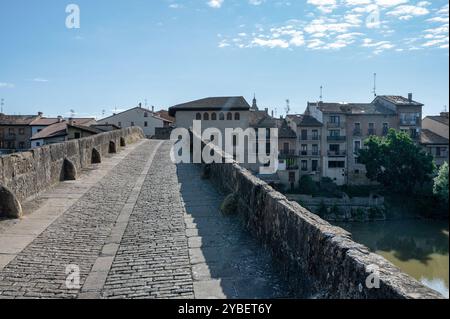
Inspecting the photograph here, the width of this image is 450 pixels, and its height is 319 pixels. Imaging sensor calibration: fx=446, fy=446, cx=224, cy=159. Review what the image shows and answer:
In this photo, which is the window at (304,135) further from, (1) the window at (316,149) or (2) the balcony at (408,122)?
(2) the balcony at (408,122)

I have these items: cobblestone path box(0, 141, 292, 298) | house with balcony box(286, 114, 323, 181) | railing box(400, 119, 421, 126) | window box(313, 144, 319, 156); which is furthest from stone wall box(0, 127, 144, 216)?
window box(313, 144, 319, 156)

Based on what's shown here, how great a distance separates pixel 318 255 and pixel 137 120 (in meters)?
59.9

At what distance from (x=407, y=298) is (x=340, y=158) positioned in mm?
49388

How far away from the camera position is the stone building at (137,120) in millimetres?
62656

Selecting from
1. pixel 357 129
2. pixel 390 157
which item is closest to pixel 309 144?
pixel 357 129

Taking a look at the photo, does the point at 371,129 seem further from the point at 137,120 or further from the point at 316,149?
the point at 137,120

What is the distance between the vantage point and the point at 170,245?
7.45 metres

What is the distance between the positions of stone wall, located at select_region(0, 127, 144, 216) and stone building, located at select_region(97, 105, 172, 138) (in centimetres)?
4484

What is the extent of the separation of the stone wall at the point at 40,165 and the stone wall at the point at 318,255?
17.4 ft

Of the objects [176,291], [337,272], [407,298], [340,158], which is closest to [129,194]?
[176,291]

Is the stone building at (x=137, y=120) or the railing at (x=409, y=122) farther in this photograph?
the stone building at (x=137, y=120)

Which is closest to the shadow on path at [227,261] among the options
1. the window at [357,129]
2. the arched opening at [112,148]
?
the arched opening at [112,148]

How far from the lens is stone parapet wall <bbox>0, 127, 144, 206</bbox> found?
957 cm

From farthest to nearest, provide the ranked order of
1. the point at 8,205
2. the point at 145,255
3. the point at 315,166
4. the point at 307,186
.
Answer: the point at 315,166, the point at 307,186, the point at 8,205, the point at 145,255
